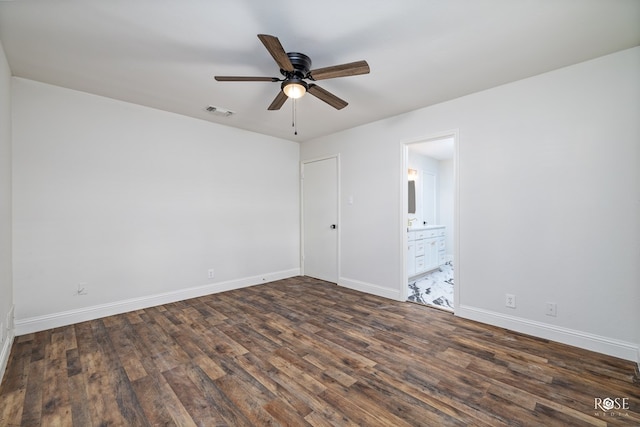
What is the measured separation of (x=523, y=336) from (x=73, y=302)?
4638 millimetres

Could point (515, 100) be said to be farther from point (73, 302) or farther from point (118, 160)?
point (73, 302)

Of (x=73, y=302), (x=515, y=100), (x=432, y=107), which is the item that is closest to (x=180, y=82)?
(x=73, y=302)

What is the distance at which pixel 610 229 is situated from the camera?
2.25 metres

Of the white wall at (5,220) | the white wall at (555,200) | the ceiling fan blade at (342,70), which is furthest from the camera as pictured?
the white wall at (555,200)

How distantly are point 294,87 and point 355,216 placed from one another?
2.42 m

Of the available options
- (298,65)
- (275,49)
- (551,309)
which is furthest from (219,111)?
(551,309)

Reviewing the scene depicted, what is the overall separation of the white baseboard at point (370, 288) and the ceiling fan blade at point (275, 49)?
301cm

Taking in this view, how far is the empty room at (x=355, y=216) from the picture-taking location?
1751 millimetres

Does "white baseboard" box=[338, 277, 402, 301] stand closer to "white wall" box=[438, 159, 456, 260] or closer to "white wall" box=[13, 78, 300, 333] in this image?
"white wall" box=[13, 78, 300, 333]

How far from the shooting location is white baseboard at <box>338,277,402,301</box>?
3.66m

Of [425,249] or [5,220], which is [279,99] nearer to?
[5,220]

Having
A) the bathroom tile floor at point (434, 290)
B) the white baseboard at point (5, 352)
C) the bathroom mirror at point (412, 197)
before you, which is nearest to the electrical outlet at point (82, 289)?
the white baseboard at point (5, 352)

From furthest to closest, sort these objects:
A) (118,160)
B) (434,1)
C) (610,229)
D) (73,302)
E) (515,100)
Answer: (118,160), (73,302), (515,100), (610,229), (434,1)

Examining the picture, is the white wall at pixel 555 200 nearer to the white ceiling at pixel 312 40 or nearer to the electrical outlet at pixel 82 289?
the white ceiling at pixel 312 40
